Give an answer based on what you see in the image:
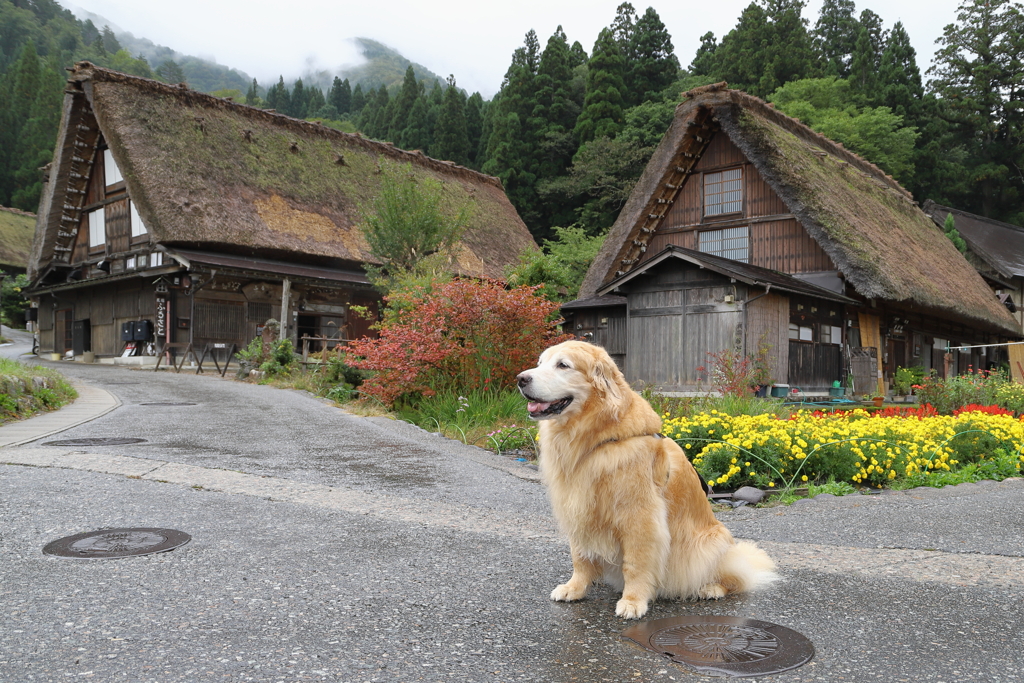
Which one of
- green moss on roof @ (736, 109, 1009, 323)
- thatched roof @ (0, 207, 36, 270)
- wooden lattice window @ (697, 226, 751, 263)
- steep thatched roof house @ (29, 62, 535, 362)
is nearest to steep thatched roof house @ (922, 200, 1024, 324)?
green moss on roof @ (736, 109, 1009, 323)

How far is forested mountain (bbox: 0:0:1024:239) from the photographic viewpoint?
33.3 m

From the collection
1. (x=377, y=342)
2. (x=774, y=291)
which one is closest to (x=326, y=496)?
(x=377, y=342)

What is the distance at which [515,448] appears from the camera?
802 centimetres

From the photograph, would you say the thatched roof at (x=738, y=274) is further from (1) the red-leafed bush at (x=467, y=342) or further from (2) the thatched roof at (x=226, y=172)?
(2) the thatched roof at (x=226, y=172)

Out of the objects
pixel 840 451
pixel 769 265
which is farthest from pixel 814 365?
pixel 840 451

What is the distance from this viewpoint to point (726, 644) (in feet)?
9.12

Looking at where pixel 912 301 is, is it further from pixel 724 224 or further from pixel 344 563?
pixel 344 563

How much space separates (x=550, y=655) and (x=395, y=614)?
741 mm

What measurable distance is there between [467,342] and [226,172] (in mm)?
15214

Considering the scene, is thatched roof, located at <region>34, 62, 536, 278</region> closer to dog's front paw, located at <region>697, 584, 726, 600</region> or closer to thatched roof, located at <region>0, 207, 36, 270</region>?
dog's front paw, located at <region>697, 584, 726, 600</region>

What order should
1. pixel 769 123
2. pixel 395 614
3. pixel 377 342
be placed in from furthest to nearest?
pixel 769 123 < pixel 377 342 < pixel 395 614

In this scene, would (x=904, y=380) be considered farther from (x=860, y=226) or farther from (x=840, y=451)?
(x=840, y=451)

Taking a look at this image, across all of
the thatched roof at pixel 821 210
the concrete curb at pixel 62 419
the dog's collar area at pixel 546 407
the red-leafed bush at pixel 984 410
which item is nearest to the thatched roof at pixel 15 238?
the concrete curb at pixel 62 419

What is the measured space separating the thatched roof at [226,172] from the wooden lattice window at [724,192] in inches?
249
